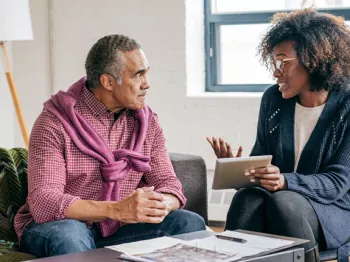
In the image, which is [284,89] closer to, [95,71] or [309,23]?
[309,23]

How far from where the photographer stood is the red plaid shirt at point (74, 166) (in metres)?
2.53

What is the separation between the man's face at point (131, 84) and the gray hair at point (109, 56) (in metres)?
0.02

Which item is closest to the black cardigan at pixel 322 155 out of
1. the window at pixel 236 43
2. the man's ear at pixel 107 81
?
the man's ear at pixel 107 81

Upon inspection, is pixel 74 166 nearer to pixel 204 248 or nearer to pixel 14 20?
pixel 204 248

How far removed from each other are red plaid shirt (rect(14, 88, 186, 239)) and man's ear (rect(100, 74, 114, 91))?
61 millimetres

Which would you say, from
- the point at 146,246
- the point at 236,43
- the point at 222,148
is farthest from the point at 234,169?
the point at 236,43

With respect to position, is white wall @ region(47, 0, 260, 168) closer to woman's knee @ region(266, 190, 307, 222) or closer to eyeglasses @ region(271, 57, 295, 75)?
eyeglasses @ region(271, 57, 295, 75)

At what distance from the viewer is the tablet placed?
259cm

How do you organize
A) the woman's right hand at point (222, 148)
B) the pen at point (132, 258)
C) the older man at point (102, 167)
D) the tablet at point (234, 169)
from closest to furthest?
1. the pen at point (132, 258)
2. the older man at point (102, 167)
3. the tablet at point (234, 169)
4. the woman's right hand at point (222, 148)

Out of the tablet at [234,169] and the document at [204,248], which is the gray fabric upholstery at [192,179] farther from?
the document at [204,248]

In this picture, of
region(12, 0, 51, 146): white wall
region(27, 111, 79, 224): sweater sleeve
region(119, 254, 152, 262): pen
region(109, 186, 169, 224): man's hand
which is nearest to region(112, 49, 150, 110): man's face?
region(27, 111, 79, 224): sweater sleeve

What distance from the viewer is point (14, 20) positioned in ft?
12.1

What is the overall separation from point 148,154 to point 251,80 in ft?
6.22

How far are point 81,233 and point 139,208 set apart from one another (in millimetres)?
198
